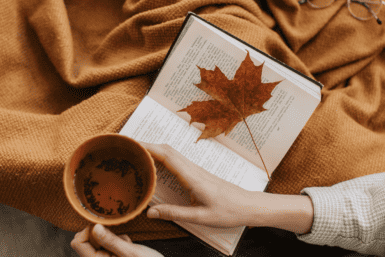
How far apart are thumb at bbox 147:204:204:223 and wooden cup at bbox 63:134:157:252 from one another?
0.11ft

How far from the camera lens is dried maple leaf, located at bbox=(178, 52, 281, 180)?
0.61 m

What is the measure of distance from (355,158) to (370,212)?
0.45 feet

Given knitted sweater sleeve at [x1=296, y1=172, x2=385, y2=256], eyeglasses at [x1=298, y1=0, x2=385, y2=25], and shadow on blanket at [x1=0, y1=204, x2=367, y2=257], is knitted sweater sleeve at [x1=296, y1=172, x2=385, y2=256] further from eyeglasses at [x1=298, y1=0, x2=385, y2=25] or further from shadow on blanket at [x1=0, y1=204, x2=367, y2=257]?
eyeglasses at [x1=298, y1=0, x2=385, y2=25]

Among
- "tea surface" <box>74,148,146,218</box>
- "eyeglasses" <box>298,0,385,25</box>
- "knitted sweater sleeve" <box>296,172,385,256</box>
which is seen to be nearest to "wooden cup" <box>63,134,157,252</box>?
"tea surface" <box>74,148,146,218</box>

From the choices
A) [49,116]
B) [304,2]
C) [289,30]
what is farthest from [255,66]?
[49,116]

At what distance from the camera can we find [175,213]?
0.52 metres

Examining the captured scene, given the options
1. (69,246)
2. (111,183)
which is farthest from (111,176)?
(69,246)

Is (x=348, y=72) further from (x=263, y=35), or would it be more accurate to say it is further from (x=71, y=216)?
(x=71, y=216)

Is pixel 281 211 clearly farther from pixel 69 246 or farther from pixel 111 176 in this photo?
pixel 69 246

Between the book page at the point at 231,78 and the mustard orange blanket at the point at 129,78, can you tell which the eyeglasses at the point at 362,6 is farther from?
the book page at the point at 231,78

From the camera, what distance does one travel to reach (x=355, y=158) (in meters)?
0.68

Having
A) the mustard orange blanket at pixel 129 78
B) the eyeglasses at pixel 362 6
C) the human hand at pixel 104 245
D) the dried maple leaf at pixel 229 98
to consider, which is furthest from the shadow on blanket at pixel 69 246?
the eyeglasses at pixel 362 6

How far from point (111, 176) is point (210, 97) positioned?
0.27 m

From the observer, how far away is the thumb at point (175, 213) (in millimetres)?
522
